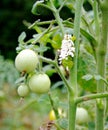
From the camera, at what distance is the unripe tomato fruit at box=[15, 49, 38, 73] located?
34.7 inches

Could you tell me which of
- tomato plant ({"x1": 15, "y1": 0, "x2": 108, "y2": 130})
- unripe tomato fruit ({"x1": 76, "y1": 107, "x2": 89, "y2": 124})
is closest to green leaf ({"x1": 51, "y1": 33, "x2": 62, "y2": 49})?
tomato plant ({"x1": 15, "y1": 0, "x2": 108, "y2": 130})

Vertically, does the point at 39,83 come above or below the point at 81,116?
below

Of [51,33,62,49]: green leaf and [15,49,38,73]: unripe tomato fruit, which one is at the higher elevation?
[51,33,62,49]: green leaf

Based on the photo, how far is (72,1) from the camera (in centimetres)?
107

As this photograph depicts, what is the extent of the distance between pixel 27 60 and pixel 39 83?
1.8 inches

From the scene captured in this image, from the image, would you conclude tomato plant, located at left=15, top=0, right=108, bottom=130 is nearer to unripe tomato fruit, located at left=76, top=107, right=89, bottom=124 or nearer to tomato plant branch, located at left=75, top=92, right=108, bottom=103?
tomato plant branch, located at left=75, top=92, right=108, bottom=103

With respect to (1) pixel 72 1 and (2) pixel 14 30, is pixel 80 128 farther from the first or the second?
(2) pixel 14 30

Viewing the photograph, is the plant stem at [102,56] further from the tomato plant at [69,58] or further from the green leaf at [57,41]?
the green leaf at [57,41]

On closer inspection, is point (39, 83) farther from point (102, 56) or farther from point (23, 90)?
point (102, 56)

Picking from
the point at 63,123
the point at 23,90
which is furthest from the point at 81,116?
the point at 23,90

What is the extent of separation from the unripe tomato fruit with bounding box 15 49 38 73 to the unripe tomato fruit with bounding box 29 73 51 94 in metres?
0.02

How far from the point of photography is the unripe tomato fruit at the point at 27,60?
882mm

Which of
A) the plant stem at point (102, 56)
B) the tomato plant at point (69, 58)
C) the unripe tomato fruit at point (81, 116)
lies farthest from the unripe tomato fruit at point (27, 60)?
the unripe tomato fruit at point (81, 116)

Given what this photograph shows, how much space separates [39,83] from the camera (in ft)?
2.93
